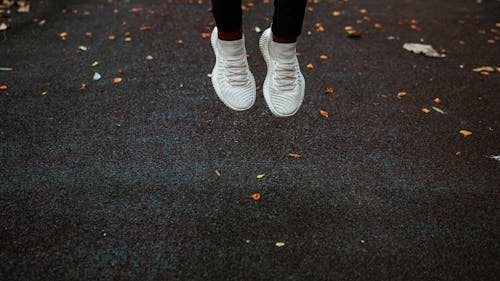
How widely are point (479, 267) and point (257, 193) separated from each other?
85 centimetres

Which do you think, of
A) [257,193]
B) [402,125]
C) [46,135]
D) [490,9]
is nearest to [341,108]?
[402,125]

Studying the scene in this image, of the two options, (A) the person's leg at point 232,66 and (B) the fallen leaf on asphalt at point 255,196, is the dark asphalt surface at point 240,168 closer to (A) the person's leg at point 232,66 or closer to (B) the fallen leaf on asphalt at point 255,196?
(B) the fallen leaf on asphalt at point 255,196

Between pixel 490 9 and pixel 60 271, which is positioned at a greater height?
pixel 60 271

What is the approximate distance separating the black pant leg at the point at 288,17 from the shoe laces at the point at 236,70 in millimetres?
191

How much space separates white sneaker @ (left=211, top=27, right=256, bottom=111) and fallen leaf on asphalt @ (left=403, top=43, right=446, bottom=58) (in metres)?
1.83

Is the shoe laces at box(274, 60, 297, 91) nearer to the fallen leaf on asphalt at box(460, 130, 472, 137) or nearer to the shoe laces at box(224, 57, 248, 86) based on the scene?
the shoe laces at box(224, 57, 248, 86)

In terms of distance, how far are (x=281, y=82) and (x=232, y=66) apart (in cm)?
20

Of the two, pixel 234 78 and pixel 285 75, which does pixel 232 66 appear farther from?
pixel 285 75

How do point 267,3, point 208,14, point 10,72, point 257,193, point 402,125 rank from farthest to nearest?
point 267,3, point 208,14, point 10,72, point 402,125, point 257,193

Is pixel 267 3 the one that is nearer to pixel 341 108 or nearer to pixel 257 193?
pixel 341 108

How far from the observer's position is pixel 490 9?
3947mm

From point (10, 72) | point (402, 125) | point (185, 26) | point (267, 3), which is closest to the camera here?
point (402, 125)

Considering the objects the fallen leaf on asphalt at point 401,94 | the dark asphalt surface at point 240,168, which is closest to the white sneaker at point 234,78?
the dark asphalt surface at point 240,168

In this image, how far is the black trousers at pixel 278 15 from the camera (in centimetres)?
135
